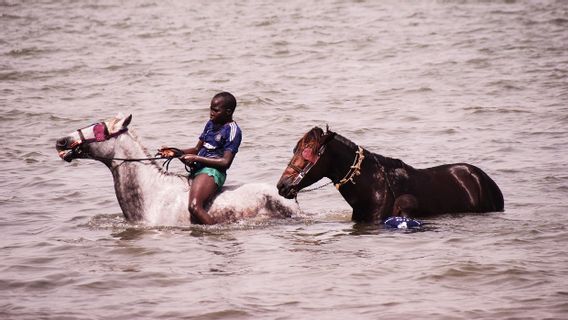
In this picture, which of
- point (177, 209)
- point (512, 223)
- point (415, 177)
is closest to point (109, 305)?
point (177, 209)

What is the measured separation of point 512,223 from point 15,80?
19.6m

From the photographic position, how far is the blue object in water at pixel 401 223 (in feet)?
36.1

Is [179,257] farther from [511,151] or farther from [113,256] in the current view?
[511,151]

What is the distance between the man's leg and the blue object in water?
2.13 metres

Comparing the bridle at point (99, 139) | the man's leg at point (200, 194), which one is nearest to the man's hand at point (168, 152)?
the bridle at point (99, 139)

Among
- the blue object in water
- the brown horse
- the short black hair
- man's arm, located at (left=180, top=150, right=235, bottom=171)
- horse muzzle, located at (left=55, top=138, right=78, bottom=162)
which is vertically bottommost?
the blue object in water

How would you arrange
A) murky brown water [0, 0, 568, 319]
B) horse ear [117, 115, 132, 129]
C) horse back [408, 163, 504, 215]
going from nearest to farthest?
1. murky brown water [0, 0, 568, 319]
2. horse ear [117, 115, 132, 129]
3. horse back [408, 163, 504, 215]

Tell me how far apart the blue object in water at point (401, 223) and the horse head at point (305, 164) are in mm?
1082

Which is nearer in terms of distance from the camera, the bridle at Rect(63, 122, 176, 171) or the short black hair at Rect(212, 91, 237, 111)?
the bridle at Rect(63, 122, 176, 171)

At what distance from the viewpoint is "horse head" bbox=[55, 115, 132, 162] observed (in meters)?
11.0

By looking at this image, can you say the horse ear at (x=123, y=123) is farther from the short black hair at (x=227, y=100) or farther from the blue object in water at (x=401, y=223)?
the blue object in water at (x=401, y=223)

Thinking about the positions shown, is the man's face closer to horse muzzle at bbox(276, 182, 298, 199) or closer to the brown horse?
the brown horse

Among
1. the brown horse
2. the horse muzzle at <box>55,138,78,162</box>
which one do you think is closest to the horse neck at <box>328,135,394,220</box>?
the brown horse

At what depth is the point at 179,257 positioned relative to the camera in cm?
1032
